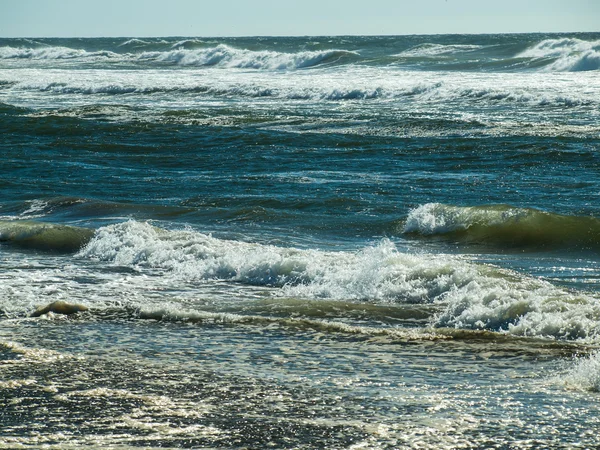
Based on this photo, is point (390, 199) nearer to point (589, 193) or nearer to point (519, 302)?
point (589, 193)

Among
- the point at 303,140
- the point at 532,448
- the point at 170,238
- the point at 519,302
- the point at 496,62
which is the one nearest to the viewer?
the point at 532,448

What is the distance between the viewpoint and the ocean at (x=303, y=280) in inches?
209

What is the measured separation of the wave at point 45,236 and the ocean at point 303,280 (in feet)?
0.13

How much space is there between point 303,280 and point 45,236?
4049 mm

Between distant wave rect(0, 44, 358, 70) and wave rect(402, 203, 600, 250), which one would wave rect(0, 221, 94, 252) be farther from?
distant wave rect(0, 44, 358, 70)

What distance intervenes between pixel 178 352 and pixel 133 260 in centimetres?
415

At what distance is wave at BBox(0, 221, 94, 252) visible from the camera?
450 inches

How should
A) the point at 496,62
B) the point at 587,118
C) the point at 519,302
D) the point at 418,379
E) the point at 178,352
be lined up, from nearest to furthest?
the point at 418,379 < the point at 178,352 < the point at 519,302 < the point at 587,118 < the point at 496,62

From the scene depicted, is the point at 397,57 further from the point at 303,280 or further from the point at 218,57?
the point at 303,280

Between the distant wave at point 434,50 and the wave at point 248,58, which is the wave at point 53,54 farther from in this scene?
the distant wave at point 434,50

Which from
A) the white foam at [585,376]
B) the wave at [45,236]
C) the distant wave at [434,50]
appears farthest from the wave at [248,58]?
the white foam at [585,376]

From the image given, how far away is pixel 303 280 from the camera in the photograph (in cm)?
947

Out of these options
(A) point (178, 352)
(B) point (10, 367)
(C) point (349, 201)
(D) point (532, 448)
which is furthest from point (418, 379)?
(C) point (349, 201)

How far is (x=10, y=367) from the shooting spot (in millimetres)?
6254
